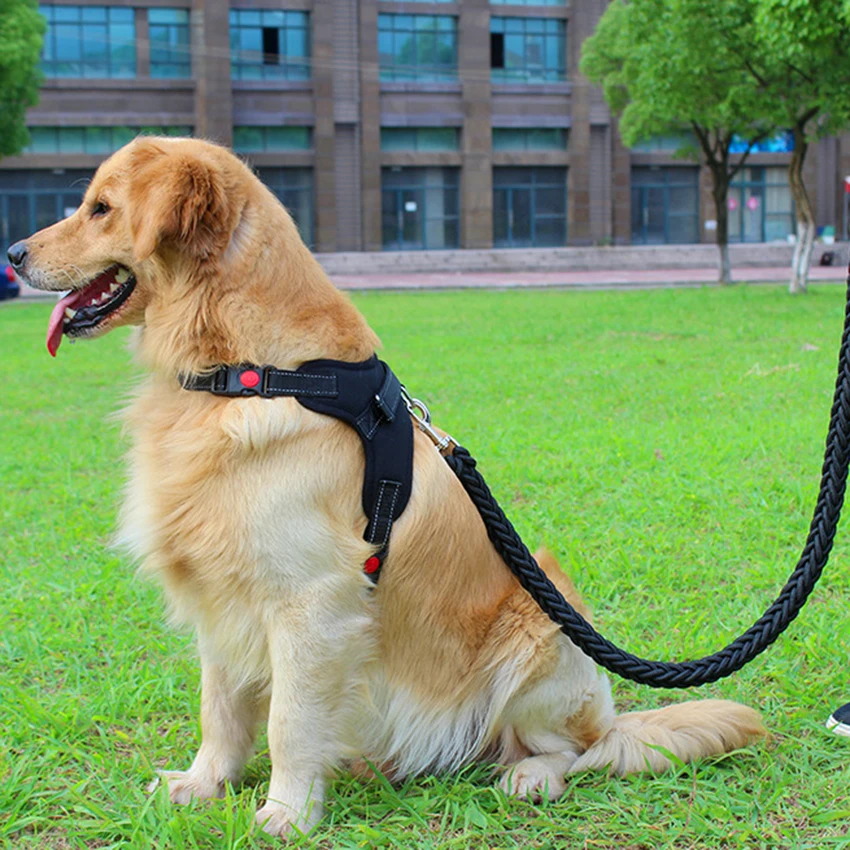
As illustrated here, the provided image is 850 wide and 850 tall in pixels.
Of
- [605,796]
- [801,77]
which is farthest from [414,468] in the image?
[801,77]

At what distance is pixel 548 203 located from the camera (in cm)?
5022

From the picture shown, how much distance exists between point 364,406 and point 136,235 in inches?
29.8

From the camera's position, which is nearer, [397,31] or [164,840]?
[164,840]

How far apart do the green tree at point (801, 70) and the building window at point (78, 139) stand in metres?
30.1

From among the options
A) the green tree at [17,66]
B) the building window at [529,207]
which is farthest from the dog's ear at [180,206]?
the building window at [529,207]

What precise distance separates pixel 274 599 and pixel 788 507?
3.83m

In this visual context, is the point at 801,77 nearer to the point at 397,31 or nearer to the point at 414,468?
the point at 414,468

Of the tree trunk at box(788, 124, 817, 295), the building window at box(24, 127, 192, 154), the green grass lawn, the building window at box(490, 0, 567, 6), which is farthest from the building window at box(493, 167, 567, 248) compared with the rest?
the green grass lawn

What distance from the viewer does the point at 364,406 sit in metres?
2.78

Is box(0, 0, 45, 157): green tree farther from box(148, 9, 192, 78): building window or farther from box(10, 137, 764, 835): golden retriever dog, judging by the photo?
box(10, 137, 764, 835): golden retriever dog

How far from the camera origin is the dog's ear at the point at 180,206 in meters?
2.65

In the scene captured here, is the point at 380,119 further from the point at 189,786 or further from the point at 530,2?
the point at 189,786

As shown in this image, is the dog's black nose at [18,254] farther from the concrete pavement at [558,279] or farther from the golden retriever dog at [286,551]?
the concrete pavement at [558,279]

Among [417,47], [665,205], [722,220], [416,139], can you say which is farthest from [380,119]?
[722,220]
